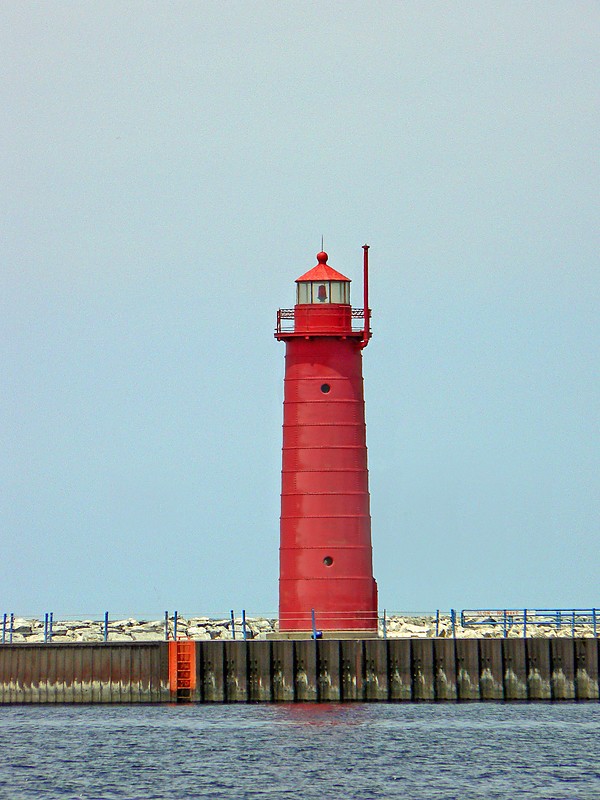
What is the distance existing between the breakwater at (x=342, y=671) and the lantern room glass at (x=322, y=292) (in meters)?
9.32

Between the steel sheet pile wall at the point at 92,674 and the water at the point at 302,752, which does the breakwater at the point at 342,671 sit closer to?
the steel sheet pile wall at the point at 92,674

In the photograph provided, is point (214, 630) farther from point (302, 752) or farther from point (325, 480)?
point (302, 752)

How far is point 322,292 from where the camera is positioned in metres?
58.5

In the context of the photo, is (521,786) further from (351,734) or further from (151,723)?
(151,723)

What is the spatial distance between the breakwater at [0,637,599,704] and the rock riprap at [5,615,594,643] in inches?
263

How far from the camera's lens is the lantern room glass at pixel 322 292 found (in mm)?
58375

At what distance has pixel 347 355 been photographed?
58.0 m

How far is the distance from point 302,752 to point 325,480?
33.2 ft

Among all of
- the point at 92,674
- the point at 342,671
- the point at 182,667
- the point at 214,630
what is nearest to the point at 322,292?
the point at 342,671

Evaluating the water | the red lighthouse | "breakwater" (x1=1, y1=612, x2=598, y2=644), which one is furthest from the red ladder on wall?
"breakwater" (x1=1, y1=612, x2=598, y2=644)

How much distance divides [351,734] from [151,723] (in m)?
5.68

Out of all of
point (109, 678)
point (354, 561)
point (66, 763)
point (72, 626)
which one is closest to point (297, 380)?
point (354, 561)

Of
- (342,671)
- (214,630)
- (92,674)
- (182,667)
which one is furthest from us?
(214,630)

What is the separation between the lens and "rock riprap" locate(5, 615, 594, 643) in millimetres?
66312
